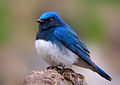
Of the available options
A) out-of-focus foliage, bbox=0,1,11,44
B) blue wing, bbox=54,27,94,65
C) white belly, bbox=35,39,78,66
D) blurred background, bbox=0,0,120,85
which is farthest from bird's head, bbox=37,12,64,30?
out-of-focus foliage, bbox=0,1,11,44

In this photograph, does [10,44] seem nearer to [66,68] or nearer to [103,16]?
[103,16]

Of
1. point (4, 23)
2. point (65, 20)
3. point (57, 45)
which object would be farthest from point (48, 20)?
point (65, 20)

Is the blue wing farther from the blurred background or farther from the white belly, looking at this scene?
the blurred background

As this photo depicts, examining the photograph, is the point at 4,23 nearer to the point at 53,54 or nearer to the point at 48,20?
the point at 48,20

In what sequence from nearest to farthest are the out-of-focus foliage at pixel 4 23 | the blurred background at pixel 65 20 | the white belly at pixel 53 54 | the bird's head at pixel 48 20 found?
the white belly at pixel 53 54 → the bird's head at pixel 48 20 → the blurred background at pixel 65 20 → the out-of-focus foliage at pixel 4 23

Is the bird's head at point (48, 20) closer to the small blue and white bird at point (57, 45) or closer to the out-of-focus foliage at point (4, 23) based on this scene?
the small blue and white bird at point (57, 45)

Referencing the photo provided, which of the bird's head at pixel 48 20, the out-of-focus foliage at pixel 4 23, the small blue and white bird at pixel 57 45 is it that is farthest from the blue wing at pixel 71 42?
the out-of-focus foliage at pixel 4 23
